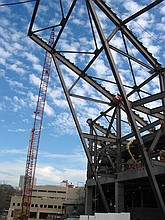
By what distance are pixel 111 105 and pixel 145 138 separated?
207 inches

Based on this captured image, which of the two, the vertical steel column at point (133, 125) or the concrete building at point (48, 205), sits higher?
the vertical steel column at point (133, 125)

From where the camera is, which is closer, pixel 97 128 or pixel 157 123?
pixel 157 123

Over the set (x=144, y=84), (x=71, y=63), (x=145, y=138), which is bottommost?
(x=145, y=138)

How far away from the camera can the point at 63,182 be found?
12325cm

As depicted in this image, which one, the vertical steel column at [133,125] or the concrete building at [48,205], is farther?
the concrete building at [48,205]

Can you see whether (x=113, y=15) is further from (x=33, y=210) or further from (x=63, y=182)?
(x=63, y=182)

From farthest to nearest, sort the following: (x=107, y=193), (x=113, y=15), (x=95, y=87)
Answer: (x=107, y=193)
(x=95, y=87)
(x=113, y=15)

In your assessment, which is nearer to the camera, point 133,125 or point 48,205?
point 133,125

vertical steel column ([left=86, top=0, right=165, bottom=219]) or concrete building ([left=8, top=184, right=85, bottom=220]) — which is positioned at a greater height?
vertical steel column ([left=86, top=0, right=165, bottom=219])

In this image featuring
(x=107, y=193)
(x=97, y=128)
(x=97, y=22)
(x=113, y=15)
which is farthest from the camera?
(x=107, y=193)

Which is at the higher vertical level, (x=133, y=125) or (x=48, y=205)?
(x=133, y=125)

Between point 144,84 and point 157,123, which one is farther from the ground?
point 144,84

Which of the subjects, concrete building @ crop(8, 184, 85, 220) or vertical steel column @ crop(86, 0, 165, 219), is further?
concrete building @ crop(8, 184, 85, 220)

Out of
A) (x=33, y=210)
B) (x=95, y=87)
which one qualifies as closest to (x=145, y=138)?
(x=95, y=87)
